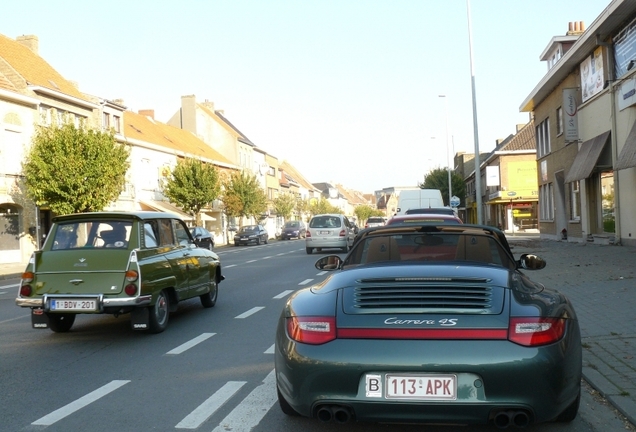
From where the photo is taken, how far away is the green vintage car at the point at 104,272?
7895mm

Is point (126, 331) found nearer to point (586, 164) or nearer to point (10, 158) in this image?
point (586, 164)

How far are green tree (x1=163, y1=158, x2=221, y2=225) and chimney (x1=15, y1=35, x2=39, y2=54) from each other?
39.3 ft

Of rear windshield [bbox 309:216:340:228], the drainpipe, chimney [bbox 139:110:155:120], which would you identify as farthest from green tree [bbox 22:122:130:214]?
chimney [bbox 139:110:155:120]

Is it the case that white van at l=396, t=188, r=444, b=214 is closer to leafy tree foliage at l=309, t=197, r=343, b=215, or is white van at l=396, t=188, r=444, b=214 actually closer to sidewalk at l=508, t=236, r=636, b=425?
sidewalk at l=508, t=236, r=636, b=425

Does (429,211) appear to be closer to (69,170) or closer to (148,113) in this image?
(69,170)

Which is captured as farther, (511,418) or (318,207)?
(318,207)

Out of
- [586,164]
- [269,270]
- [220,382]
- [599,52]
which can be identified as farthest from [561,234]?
[220,382]

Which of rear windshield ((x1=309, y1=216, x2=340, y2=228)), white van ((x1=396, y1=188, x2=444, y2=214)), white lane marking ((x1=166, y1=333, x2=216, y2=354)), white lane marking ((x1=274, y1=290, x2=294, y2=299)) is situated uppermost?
white van ((x1=396, y1=188, x2=444, y2=214))

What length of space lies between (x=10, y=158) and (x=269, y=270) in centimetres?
1735

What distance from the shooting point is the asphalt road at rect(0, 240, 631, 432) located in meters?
4.57

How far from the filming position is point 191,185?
152 feet

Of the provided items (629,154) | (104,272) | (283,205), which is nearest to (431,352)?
(104,272)

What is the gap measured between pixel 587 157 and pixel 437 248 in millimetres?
21184

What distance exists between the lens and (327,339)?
3.72m
